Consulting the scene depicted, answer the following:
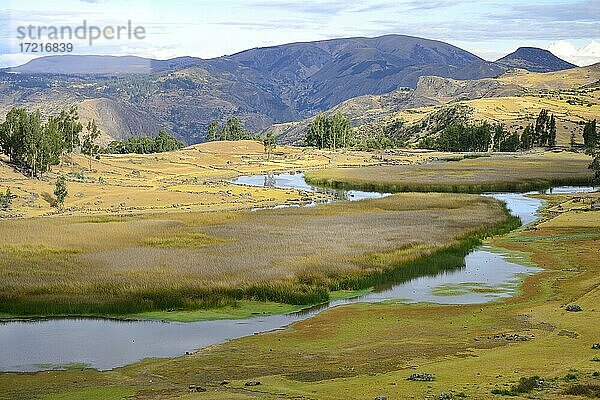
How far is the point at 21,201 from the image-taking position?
8725cm

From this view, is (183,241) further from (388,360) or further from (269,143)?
(269,143)

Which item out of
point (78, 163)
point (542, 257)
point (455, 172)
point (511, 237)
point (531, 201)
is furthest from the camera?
point (455, 172)

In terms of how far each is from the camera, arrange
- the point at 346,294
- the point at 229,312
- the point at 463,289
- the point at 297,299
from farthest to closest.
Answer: the point at 463,289, the point at 346,294, the point at 297,299, the point at 229,312

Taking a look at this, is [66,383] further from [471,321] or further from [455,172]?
[455,172]

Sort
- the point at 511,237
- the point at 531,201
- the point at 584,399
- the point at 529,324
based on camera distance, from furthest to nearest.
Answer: the point at 531,201, the point at 511,237, the point at 529,324, the point at 584,399

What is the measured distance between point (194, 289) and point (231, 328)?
603 centimetres

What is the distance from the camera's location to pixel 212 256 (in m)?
51.1

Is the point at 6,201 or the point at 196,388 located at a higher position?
the point at 6,201

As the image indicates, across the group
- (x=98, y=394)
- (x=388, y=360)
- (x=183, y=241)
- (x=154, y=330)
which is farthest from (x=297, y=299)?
(x=183, y=241)

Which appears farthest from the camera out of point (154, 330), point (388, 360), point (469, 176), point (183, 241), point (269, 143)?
point (269, 143)

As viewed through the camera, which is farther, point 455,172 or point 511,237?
point 455,172

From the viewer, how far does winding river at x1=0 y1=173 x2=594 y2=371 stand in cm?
3048

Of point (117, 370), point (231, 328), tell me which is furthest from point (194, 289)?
point (117, 370)

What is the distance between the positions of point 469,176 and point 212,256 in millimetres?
90421
